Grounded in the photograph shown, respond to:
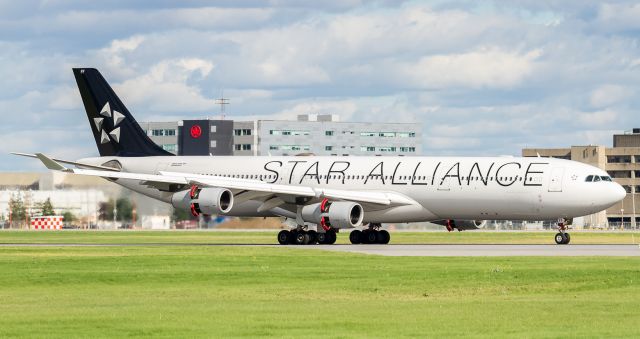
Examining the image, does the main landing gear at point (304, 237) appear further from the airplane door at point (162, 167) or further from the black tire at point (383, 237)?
the airplane door at point (162, 167)

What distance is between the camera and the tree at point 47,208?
13450 cm

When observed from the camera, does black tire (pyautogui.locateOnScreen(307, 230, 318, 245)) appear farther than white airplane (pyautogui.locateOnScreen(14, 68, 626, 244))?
Yes

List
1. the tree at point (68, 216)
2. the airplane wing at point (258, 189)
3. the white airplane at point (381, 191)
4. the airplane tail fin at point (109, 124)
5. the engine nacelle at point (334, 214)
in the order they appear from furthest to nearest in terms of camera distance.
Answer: the tree at point (68, 216)
the airplane tail fin at point (109, 124)
the airplane wing at point (258, 189)
the white airplane at point (381, 191)
the engine nacelle at point (334, 214)

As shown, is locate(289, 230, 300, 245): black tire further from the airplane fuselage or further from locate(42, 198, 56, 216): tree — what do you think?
locate(42, 198, 56, 216): tree

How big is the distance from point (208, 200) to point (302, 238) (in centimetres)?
564

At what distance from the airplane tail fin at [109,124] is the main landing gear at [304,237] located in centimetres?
1459

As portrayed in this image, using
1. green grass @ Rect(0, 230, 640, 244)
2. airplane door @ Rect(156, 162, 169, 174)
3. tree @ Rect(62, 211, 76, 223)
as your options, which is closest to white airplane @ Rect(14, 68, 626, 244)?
airplane door @ Rect(156, 162, 169, 174)

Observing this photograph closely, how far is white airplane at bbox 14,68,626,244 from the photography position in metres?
71.6

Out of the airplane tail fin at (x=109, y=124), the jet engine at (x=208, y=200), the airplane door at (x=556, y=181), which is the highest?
the airplane tail fin at (x=109, y=124)

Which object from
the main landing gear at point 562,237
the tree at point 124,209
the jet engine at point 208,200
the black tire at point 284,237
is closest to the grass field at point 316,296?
the jet engine at point 208,200

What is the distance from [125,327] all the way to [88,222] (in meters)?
99.0

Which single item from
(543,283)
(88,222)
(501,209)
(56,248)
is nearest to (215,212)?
(56,248)

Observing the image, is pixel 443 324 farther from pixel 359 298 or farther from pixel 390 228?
pixel 390 228

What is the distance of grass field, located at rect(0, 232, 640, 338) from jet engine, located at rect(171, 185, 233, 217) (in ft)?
48.4
